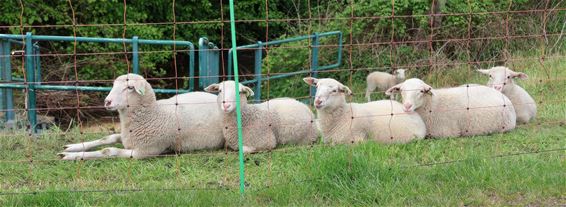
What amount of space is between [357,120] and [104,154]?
2429 mm

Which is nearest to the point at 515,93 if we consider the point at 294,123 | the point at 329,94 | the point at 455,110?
the point at 455,110

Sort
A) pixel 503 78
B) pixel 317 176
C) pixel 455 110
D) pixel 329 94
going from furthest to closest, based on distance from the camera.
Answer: pixel 503 78 → pixel 455 110 → pixel 329 94 → pixel 317 176

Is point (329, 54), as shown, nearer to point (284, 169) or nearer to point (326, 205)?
point (284, 169)

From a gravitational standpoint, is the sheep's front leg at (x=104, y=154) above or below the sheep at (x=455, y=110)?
below

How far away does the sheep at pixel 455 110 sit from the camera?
7.23 m

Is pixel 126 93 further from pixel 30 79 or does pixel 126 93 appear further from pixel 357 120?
pixel 357 120

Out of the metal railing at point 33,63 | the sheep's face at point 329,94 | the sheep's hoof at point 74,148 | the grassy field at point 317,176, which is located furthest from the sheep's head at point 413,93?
the sheep's hoof at point 74,148

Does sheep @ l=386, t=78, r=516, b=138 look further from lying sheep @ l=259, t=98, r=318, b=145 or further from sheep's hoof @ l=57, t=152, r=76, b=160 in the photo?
sheep's hoof @ l=57, t=152, r=76, b=160

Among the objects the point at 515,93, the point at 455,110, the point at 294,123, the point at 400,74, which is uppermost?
the point at 400,74

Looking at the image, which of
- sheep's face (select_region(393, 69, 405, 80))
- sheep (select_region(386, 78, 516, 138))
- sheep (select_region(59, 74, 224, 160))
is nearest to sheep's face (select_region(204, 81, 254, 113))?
sheep (select_region(59, 74, 224, 160))

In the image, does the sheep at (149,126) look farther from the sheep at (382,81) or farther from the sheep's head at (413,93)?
the sheep at (382,81)

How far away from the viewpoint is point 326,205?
4.93 metres

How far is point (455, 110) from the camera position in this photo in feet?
24.1

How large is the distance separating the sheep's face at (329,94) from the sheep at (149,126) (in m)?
1.02
